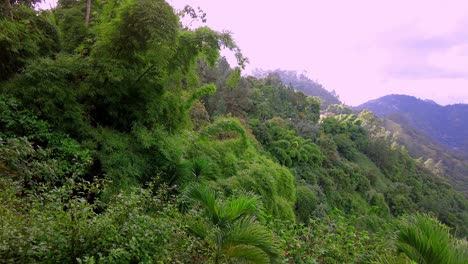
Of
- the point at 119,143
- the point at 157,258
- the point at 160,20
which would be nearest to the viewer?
the point at 157,258

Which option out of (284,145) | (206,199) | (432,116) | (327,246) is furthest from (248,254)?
(432,116)

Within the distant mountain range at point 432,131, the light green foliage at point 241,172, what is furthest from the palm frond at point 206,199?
the distant mountain range at point 432,131

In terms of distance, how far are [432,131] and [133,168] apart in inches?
5088

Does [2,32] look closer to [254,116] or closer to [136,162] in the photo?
[136,162]

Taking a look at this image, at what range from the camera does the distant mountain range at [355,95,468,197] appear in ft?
186

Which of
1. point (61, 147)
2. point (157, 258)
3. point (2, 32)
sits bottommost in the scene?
point (157, 258)

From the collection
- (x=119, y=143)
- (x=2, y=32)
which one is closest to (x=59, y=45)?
(x=2, y=32)

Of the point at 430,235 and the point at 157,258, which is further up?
the point at 430,235

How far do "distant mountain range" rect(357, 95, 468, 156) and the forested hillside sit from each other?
89.1 meters

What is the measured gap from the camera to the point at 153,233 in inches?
86.5

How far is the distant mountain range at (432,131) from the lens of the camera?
5672 centimetres

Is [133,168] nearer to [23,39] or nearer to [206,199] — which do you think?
[206,199]

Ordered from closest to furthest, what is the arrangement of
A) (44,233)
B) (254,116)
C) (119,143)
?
(44,233)
(119,143)
(254,116)

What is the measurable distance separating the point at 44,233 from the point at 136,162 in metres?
2.35
